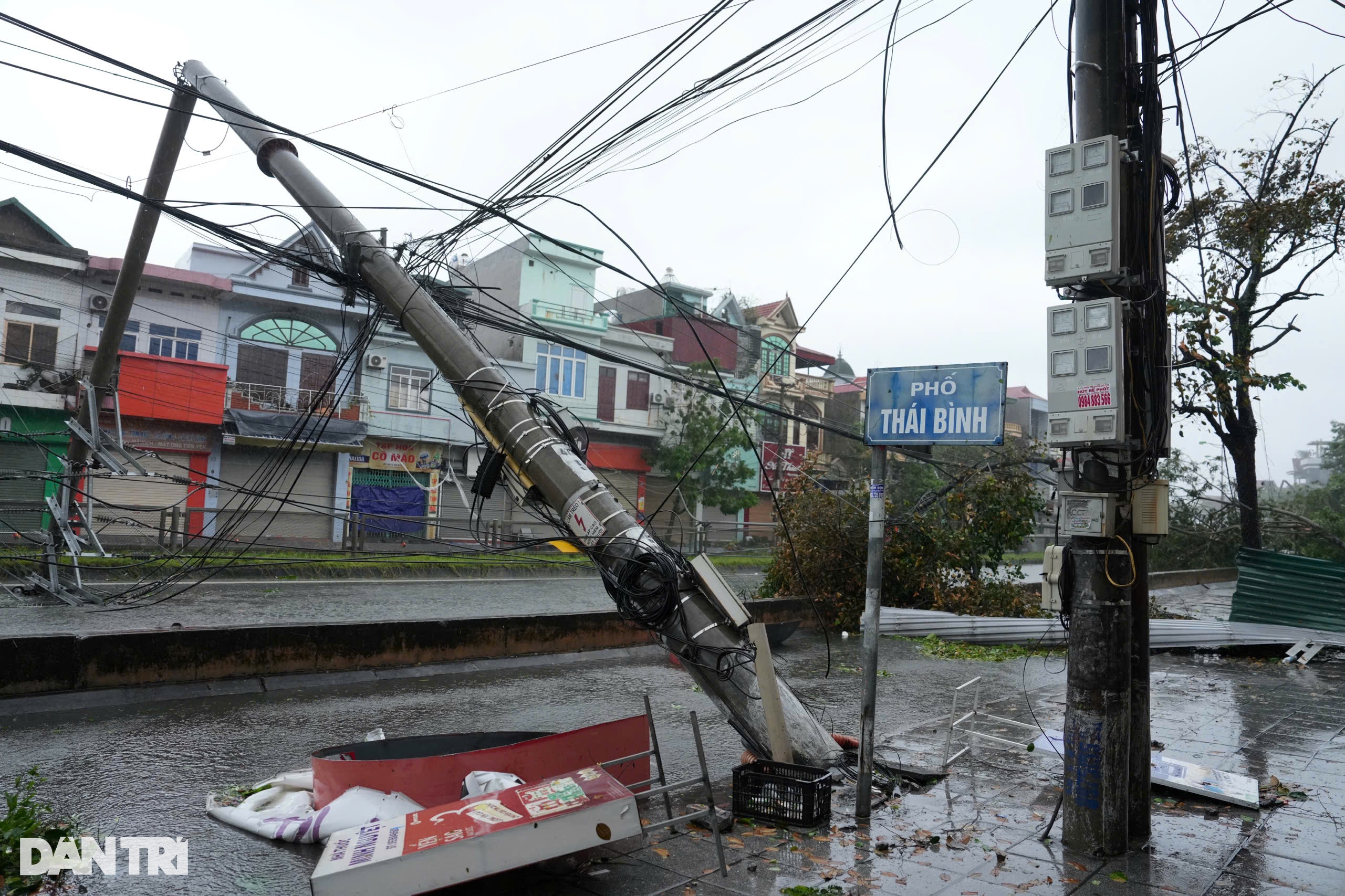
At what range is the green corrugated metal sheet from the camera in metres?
14.0

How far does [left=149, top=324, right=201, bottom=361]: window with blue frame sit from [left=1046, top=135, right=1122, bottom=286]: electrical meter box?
95.5 feet

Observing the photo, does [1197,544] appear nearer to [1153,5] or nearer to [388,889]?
[1153,5]

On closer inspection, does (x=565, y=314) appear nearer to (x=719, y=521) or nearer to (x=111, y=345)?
(x=719, y=521)

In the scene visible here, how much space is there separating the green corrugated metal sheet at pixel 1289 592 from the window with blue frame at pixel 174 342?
28.9 meters

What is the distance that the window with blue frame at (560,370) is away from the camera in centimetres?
3684

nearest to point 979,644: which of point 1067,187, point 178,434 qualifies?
point 1067,187

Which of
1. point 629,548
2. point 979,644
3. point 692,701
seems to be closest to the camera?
point 629,548

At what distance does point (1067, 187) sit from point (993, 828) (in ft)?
13.4

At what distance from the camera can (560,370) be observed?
37.3m

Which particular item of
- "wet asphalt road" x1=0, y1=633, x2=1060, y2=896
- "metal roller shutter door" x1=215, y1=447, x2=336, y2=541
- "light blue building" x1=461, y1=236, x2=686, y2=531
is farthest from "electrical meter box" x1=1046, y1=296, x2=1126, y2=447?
"light blue building" x1=461, y1=236, x2=686, y2=531

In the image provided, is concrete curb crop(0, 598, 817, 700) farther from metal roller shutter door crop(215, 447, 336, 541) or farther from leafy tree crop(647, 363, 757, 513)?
leafy tree crop(647, 363, 757, 513)

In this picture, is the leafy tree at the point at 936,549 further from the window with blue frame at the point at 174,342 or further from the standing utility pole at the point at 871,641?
the window with blue frame at the point at 174,342

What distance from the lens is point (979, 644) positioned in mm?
14844

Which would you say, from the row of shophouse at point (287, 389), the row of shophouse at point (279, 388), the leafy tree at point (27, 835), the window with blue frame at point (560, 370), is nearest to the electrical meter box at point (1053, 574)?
the leafy tree at point (27, 835)
